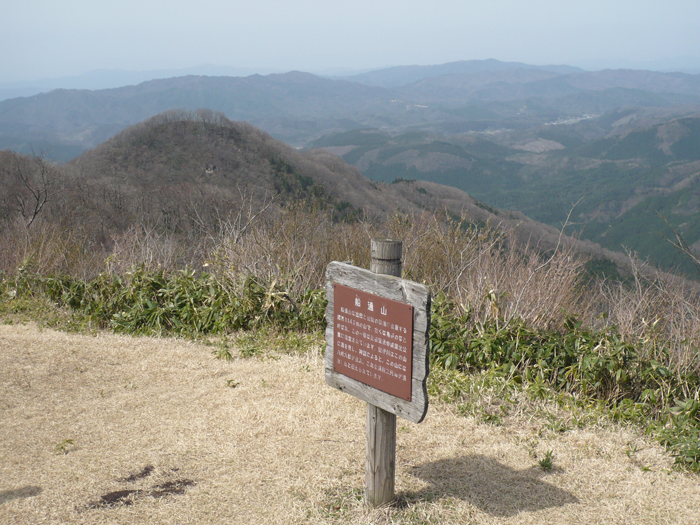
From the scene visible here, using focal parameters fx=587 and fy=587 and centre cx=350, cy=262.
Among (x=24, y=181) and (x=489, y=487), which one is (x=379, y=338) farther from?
(x=24, y=181)

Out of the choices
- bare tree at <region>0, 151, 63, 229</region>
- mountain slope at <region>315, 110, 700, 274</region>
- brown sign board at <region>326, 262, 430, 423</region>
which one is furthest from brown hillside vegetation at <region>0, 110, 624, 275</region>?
mountain slope at <region>315, 110, 700, 274</region>

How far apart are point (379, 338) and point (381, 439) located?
24.4 inches

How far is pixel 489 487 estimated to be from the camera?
383 cm

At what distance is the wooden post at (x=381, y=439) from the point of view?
319cm

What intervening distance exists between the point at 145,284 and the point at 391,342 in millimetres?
4995

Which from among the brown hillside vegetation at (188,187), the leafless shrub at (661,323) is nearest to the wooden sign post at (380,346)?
the leafless shrub at (661,323)

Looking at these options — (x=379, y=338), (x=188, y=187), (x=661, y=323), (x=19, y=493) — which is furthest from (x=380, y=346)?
(x=188, y=187)

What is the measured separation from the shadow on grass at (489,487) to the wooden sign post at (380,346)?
1.60 ft

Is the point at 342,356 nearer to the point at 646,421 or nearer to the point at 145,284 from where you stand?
the point at 646,421

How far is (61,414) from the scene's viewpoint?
15.6ft

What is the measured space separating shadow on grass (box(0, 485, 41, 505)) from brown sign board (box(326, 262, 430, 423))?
1.97 m

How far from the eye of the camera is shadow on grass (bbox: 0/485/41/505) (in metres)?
3.57

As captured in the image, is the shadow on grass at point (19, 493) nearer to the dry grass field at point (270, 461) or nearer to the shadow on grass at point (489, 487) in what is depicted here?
the dry grass field at point (270, 461)

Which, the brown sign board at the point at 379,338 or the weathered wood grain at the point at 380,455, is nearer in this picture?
the brown sign board at the point at 379,338
